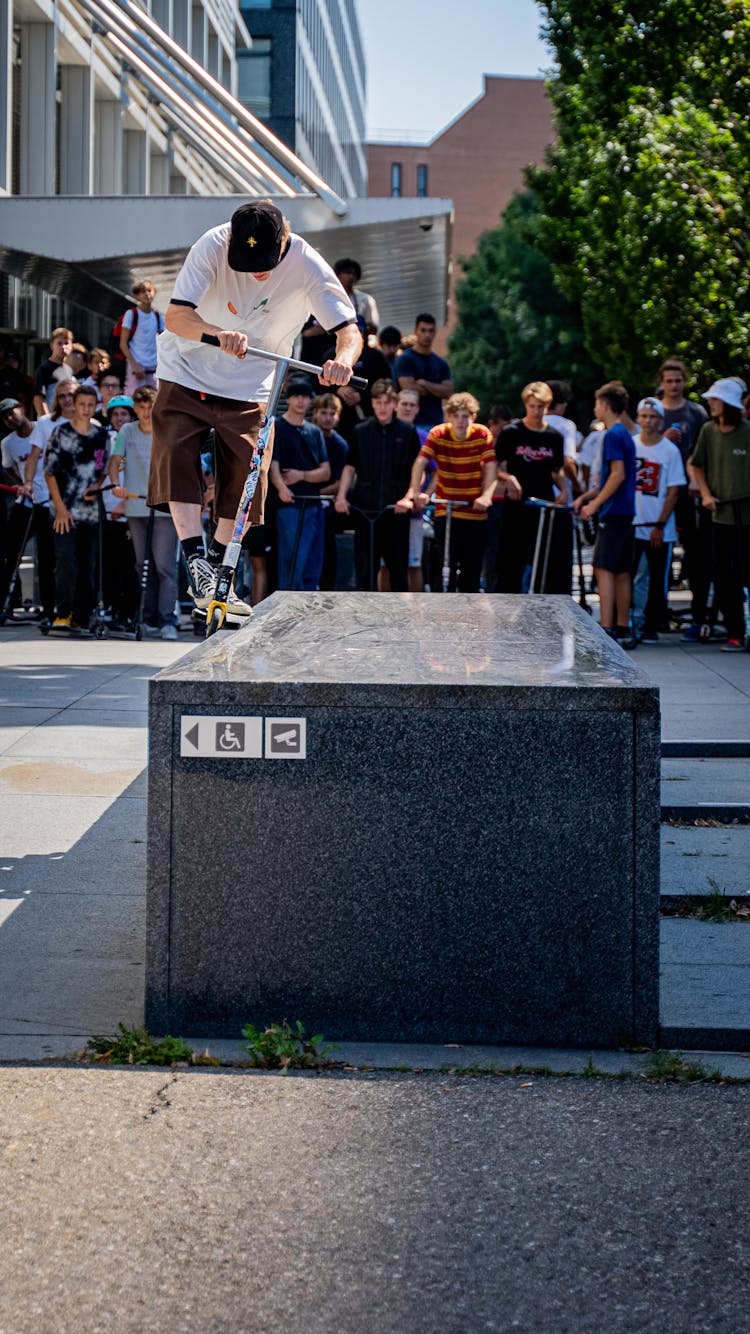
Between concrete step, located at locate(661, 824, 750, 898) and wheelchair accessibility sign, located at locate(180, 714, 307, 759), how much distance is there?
1.94 metres

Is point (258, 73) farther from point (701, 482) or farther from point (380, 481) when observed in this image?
point (701, 482)

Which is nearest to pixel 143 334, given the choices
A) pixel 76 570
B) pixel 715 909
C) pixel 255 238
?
pixel 76 570

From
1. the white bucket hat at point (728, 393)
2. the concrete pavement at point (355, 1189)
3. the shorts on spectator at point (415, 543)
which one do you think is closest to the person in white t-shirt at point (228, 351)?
the concrete pavement at point (355, 1189)

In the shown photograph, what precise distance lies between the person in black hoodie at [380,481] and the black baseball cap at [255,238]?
703 centimetres

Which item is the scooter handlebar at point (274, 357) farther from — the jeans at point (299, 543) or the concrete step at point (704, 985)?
the jeans at point (299, 543)

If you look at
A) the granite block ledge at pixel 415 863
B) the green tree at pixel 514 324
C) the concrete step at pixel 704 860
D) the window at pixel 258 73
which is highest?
the window at pixel 258 73

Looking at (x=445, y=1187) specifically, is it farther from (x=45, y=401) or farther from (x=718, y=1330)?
(x=45, y=401)

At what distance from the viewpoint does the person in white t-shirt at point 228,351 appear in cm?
725

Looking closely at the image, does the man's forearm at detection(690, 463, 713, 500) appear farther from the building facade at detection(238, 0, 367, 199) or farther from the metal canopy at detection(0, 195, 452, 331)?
the building facade at detection(238, 0, 367, 199)

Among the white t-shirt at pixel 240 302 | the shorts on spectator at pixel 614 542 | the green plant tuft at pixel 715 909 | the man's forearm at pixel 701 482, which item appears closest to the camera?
the green plant tuft at pixel 715 909

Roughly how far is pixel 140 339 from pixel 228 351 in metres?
10.8

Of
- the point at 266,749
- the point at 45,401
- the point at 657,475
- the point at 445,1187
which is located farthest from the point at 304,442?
the point at 445,1187

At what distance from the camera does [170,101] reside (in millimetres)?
25922

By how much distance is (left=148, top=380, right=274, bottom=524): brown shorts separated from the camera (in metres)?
7.84
